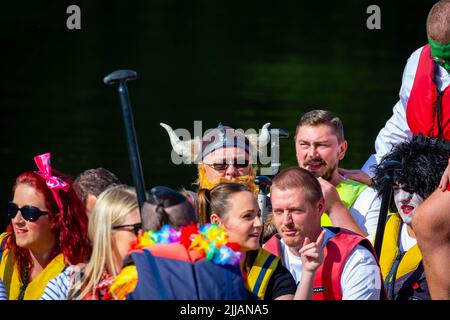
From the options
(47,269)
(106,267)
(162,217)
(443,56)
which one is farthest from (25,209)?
(443,56)

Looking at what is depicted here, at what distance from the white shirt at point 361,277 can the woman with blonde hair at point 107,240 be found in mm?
977

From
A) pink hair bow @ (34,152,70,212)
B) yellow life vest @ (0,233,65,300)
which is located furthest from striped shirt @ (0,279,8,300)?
pink hair bow @ (34,152,70,212)

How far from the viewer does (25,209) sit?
210 inches

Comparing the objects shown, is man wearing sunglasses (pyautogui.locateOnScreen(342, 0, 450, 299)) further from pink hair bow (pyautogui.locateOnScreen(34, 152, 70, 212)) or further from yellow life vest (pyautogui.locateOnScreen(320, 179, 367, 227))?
pink hair bow (pyautogui.locateOnScreen(34, 152, 70, 212))

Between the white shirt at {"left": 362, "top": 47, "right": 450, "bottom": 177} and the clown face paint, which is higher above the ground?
the white shirt at {"left": 362, "top": 47, "right": 450, "bottom": 177}

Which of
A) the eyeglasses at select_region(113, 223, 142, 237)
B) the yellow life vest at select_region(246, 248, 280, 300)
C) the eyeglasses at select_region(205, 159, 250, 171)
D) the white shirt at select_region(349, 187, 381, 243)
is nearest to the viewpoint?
the eyeglasses at select_region(113, 223, 142, 237)

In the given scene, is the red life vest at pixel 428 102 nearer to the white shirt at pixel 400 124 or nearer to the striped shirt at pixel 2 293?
the white shirt at pixel 400 124

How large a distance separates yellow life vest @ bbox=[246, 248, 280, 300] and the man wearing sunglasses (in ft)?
2.47

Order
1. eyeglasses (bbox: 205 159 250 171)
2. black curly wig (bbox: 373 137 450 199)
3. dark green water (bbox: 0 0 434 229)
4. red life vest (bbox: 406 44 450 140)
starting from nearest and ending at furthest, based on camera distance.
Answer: black curly wig (bbox: 373 137 450 199), eyeglasses (bbox: 205 159 250 171), red life vest (bbox: 406 44 450 140), dark green water (bbox: 0 0 434 229)

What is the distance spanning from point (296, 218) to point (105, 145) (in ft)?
33.0

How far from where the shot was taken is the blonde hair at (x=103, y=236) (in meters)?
4.66

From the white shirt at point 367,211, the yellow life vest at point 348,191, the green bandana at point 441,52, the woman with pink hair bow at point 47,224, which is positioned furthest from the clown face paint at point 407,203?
the woman with pink hair bow at point 47,224

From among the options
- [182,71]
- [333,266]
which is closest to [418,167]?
[333,266]

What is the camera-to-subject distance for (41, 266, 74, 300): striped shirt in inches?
193
